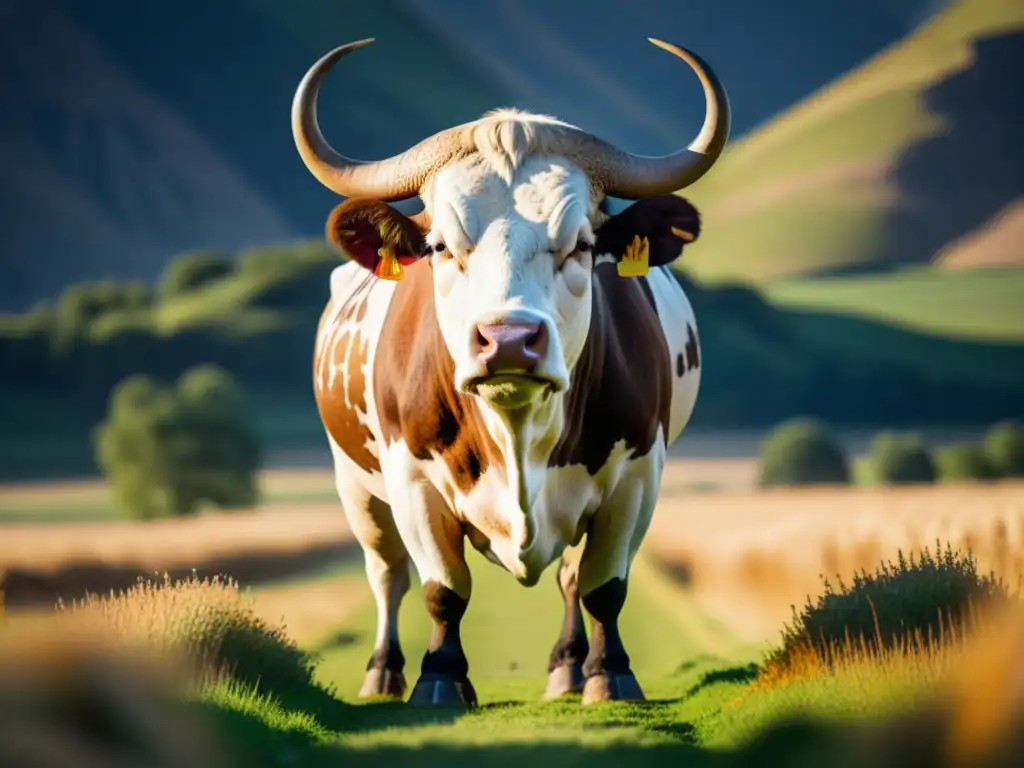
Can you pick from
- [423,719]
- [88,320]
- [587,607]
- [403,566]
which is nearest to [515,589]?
[403,566]

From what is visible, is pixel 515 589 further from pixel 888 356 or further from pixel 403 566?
pixel 888 356

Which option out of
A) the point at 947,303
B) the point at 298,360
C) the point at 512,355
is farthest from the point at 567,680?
the point at 947,303

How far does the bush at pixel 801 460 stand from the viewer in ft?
150

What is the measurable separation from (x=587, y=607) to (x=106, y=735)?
15.1ft

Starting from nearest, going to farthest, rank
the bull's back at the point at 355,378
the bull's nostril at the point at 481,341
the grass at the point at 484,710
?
the grass at the point at 484,710 < the bull's nostril at the point at 481,341 < the bull's back at the point at 355,378

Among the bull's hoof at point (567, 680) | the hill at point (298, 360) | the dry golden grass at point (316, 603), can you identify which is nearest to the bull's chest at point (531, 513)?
the bull's hoof at point (567, 680)

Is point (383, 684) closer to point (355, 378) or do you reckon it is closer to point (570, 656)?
point (570, 656)

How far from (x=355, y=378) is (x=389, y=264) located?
1.65 m

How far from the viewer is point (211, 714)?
6348 millimetres

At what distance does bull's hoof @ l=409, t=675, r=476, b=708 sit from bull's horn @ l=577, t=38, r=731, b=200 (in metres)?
3.13

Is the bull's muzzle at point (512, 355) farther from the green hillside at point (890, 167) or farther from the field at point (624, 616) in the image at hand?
the green hillside at point (890, 167)

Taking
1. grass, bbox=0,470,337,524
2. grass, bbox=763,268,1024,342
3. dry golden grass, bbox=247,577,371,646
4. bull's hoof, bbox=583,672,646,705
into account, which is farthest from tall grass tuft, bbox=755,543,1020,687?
grass, bbox=763,268,1024,342

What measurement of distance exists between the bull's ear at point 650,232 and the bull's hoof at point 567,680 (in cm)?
286

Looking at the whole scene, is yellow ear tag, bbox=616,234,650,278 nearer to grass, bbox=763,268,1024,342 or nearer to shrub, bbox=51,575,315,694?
shrub, bbox=51,575,315,694
